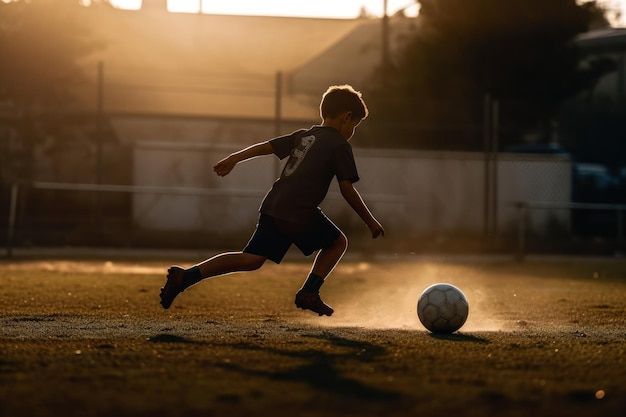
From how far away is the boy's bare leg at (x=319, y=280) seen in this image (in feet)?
24.0

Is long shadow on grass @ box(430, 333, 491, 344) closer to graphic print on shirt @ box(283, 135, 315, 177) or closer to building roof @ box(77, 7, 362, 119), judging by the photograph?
graphic print on shirt @ box(283, 135, 315, 177)

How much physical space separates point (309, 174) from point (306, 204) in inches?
7.3

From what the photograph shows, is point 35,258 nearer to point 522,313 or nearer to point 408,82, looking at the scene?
point 522,313

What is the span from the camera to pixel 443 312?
7.13m

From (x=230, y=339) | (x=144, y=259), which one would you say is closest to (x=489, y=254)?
(x=144, y=259)

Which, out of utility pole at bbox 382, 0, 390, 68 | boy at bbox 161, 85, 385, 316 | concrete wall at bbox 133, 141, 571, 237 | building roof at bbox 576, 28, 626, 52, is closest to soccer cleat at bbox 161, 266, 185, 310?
boy at bbox 161, 85, 385, 316

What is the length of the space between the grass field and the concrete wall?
8637 mm

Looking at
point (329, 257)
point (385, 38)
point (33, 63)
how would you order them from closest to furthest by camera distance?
point (329, 257)
point (33, 63)
point (385, 38)

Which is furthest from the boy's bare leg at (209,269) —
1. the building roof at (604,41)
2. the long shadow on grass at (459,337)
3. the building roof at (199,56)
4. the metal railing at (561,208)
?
the building roof at (604,41)

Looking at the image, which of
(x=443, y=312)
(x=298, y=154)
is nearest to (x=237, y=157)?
(x=298, y=154)

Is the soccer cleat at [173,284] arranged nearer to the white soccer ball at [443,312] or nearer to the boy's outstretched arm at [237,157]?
the boy's outstretched arm at [237,157]

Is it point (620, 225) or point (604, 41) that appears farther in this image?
point (604, 41)

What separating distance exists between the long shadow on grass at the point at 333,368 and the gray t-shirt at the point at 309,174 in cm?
88

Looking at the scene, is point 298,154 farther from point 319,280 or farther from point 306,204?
point 319,280
